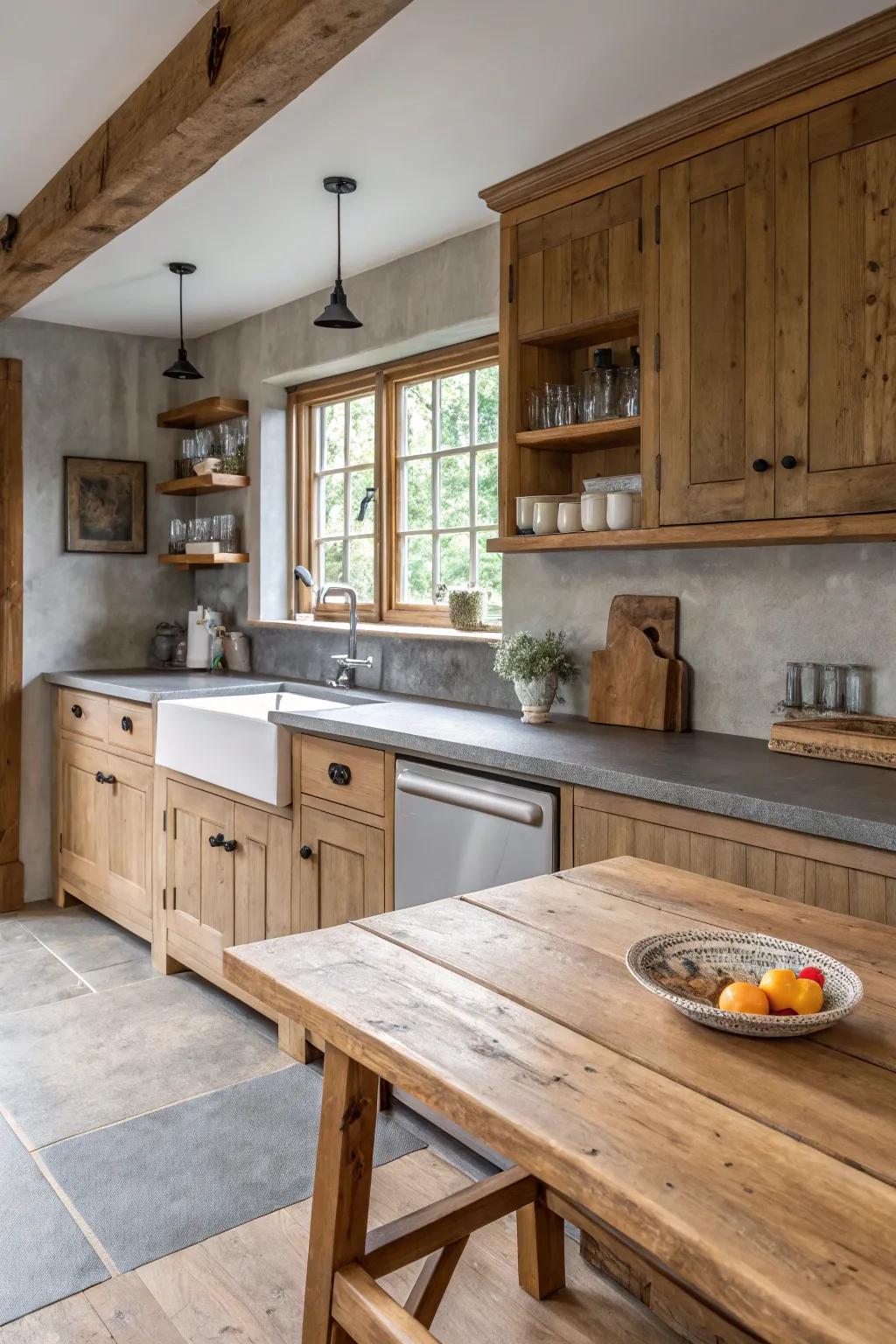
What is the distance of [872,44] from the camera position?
2037 millimetres

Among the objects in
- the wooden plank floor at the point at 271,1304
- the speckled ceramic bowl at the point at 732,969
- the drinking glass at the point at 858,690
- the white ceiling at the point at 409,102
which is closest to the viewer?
the speckled ceramic bowl at the point at 732,969

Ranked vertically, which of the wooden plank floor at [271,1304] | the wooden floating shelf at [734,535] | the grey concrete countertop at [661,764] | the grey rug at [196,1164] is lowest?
the wooden plank floor at [271,1304]

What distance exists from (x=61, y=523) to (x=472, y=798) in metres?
2.93

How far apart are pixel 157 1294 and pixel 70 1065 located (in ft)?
3.49

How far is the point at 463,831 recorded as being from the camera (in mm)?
2477

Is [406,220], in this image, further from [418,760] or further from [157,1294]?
[157,1294]

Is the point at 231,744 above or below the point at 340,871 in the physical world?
above

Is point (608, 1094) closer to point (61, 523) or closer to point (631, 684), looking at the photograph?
point (631, 684)


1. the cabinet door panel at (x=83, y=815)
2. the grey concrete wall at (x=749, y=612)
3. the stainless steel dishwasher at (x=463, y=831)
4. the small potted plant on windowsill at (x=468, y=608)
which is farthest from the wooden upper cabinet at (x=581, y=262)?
the cabinet door panel at (x=83, y=815)

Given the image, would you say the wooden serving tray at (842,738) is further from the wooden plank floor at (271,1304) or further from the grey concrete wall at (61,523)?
the grey concrete wall at (61,523)

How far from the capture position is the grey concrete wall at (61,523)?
14.7ft

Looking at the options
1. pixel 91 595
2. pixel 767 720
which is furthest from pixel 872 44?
pixel 91 595

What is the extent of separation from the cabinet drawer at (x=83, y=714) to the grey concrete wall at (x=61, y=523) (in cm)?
20

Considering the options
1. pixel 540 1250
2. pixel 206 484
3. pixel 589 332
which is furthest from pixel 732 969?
pixel 206 484
